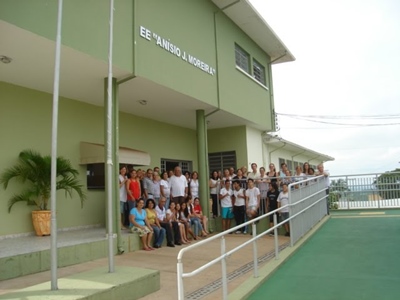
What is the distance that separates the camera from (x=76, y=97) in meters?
10.5

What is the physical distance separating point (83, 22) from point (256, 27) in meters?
9.36

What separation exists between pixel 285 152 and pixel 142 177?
532 inches

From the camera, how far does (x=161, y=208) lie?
33.1 feet

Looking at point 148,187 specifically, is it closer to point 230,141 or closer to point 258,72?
point 230,141

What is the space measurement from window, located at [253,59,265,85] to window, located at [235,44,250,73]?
0.82 meters

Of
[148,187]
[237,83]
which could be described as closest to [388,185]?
[237,83]

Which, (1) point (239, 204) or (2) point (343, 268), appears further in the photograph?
(1) point (239, 204)

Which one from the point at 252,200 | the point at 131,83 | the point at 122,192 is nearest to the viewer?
the point at 131,83

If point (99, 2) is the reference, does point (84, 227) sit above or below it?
below

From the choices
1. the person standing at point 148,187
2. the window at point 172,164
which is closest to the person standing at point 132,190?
the person standing at point 148,187

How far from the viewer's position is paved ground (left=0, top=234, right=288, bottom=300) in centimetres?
592

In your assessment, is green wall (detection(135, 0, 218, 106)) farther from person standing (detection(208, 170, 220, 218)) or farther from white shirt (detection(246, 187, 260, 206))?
white shirt (detection(246, 187, 260, 206))

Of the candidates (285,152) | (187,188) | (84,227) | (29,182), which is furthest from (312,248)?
(285,152)

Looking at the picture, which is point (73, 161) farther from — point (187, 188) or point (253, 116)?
point (253, 116)
